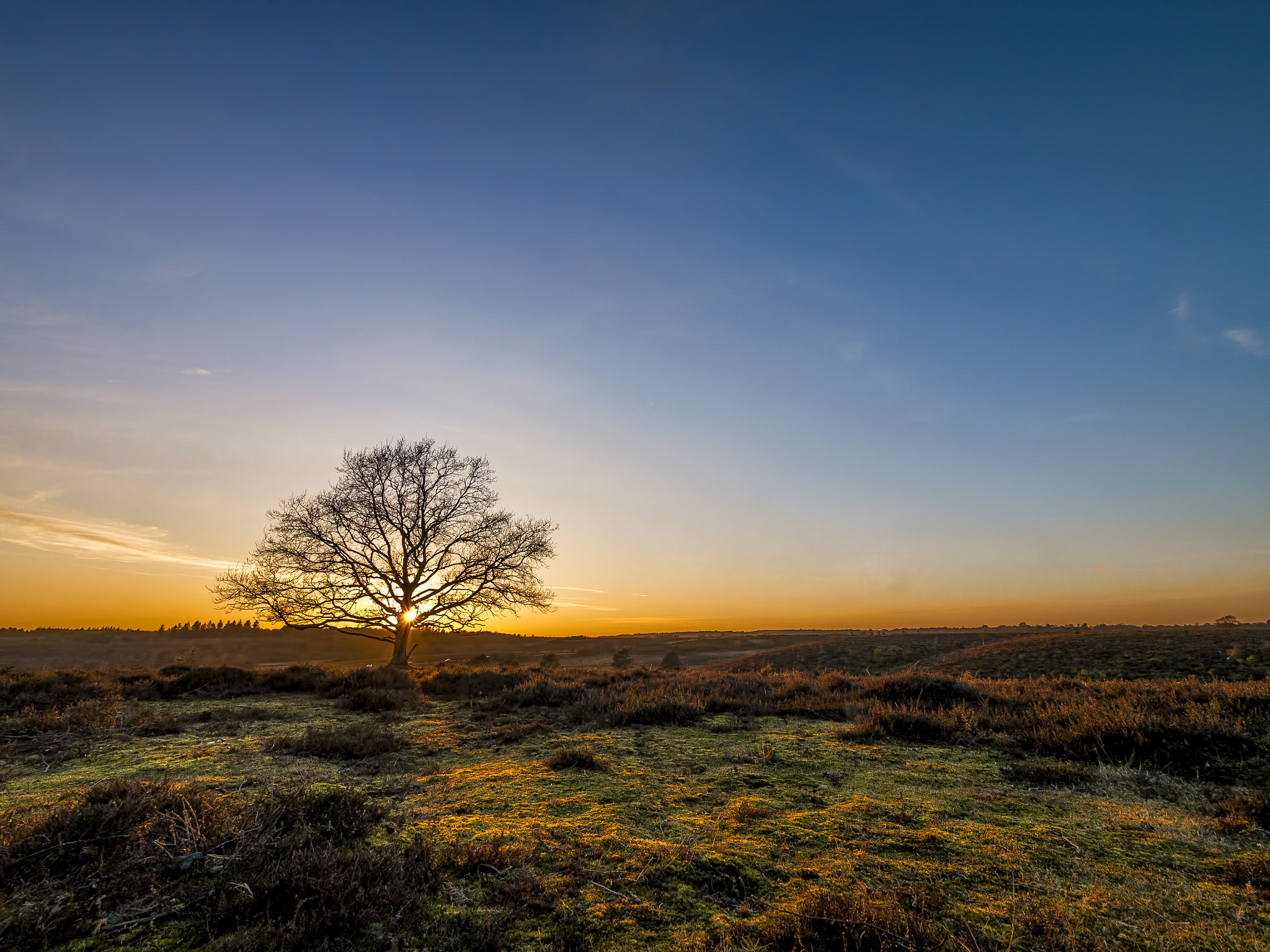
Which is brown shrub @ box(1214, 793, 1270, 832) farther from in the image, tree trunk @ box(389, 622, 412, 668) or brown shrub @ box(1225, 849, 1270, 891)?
tree trunk @ box(389, 622, 412, 668)

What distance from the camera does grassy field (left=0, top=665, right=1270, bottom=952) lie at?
3.04 metres

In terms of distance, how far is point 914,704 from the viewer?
10344 mm

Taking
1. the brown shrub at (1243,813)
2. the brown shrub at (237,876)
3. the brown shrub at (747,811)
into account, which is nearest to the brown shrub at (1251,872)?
the brown shrub at (1243,813)

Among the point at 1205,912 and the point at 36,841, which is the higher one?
the point at 36,841

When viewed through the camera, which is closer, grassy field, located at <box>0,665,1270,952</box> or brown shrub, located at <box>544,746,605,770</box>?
grassy field, located at <box>0,665,1270,952</box>

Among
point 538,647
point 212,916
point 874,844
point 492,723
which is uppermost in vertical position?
point 212,916

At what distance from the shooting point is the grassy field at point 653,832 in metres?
3.04

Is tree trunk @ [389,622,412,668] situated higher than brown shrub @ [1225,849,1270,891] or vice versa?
brown shrub @ [1225,849,1270,891]

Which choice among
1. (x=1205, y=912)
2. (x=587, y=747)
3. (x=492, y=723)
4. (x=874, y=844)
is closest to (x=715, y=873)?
(x=874, y=844)

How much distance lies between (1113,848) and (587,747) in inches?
221

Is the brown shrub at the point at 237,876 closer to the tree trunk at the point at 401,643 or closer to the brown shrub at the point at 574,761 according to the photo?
the brown shrub at the point at 574,761

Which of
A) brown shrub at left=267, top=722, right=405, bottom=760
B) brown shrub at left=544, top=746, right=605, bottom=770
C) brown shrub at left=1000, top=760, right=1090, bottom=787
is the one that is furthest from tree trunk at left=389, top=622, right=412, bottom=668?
brown shrub at left=1000, top=760, right=1090, bottom=787

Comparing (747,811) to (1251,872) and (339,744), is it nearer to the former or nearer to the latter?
(1251,872)

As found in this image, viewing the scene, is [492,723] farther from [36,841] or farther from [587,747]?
[36,841]
